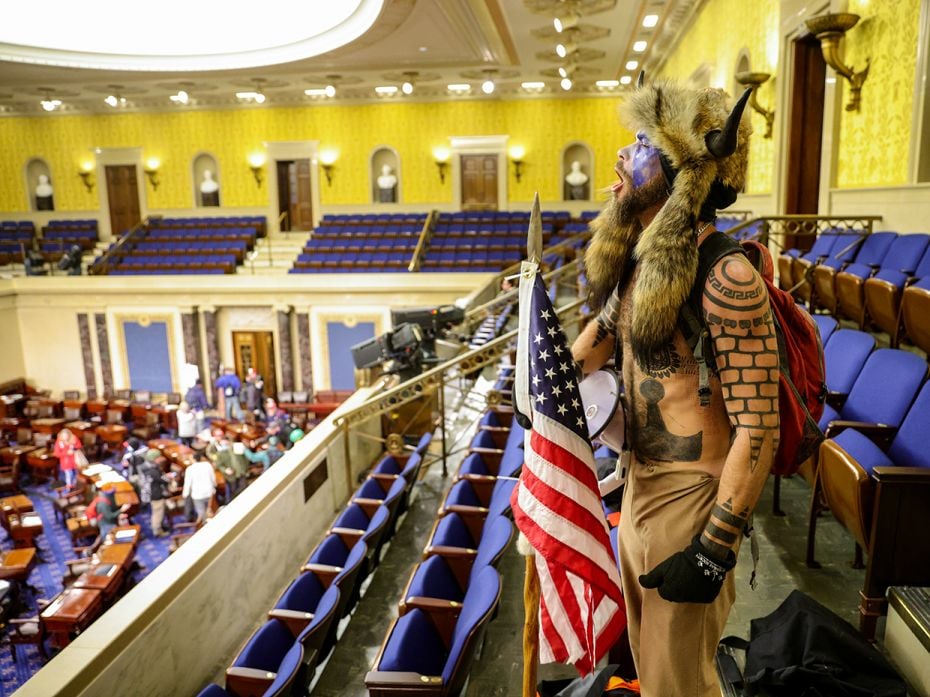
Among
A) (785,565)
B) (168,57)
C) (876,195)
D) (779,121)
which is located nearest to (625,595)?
(785,565)

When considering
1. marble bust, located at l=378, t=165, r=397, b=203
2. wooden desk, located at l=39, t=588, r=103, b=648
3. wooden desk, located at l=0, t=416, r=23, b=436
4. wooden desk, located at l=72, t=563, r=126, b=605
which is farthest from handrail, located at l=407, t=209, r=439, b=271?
wooden desk, located at l=39, t=588, r=103, b=648

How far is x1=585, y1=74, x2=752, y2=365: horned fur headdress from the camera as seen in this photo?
A: 61.4 inches

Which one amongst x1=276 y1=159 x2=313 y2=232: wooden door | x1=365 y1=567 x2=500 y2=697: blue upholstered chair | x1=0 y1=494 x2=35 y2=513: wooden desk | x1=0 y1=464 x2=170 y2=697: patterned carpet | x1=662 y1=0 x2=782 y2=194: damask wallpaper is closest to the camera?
x1=365 y1=567 x2=500 y2=697: blue upholstered chair

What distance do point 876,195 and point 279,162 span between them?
58.1 feet

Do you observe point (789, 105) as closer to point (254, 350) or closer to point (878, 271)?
point (878, 271)

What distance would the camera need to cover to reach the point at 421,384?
6.36m

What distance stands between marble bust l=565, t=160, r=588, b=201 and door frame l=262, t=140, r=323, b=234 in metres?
7.31

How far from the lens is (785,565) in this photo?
325cm

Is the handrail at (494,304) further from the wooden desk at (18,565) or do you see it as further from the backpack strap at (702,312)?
the backpack strap at (702,312)

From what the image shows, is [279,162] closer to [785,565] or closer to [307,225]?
[307,225]

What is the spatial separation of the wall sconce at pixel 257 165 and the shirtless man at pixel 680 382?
20.2 m

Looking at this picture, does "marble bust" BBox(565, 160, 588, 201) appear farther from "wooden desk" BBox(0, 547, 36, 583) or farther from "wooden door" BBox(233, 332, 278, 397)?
"wooden desk" BBox(0, 547, 36, 583)

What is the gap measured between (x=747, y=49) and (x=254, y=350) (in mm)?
11705

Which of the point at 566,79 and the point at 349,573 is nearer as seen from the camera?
the point at 349,573
